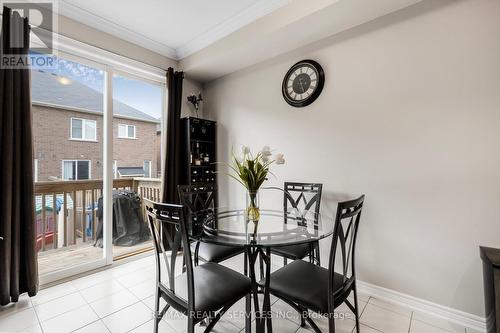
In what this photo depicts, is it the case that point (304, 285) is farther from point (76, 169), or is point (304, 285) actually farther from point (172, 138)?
point (76, 169)

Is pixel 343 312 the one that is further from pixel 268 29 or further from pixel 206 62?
pixel 206 62

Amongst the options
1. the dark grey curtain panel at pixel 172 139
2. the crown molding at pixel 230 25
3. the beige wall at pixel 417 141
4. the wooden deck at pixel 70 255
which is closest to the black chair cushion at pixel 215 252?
the beige wall at pixel 417 141

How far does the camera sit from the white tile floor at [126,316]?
A: 1733mm

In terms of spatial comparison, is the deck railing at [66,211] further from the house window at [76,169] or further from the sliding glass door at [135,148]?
the sliding glass door at [135,148]

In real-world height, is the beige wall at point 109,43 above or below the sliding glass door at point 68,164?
above

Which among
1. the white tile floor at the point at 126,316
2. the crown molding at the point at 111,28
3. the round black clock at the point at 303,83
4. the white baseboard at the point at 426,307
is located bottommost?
the white tile floor at the point at 126,316

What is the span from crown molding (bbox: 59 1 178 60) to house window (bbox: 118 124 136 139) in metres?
1.06

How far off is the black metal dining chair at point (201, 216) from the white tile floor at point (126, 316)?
480 mm

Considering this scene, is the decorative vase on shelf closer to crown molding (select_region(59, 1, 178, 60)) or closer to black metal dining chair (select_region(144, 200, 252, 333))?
black metal dining chair (select_region(144, 200, 252, 333))

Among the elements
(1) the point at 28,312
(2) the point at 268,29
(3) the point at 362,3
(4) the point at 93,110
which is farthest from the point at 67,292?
(3) the point at 362,3

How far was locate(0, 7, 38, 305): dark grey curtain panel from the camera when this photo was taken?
6.31 feet

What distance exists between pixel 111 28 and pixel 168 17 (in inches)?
27.9

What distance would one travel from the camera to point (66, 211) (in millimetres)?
2812

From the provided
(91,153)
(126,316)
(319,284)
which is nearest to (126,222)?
(91,153)
